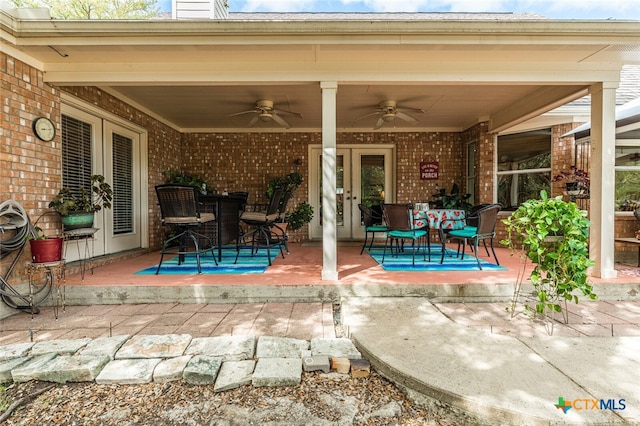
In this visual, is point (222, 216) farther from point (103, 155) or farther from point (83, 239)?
point (103, 155)

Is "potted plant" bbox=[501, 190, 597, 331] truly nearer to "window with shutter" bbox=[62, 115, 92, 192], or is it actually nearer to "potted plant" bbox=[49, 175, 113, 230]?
"potted plant" bbox=[49, 175, 113, 230]

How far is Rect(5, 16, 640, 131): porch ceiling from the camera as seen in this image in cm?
273

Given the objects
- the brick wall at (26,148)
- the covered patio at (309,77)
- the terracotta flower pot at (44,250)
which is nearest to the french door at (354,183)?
the covered patio at (309,77)

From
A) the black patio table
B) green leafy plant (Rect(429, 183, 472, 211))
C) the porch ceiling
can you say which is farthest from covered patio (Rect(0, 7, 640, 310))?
green leafy plant (Rect(429, 183, 472, 211))

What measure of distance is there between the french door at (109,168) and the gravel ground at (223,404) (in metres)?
2.56

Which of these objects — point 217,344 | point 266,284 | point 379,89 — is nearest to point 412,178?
point 379,89

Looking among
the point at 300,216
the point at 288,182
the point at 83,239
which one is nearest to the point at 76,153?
the point at 83,239

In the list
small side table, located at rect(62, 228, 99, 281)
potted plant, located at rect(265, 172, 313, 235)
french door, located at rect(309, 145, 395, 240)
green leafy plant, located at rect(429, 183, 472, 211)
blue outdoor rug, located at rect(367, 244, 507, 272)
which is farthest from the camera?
french door, located at rect(309, 145, 395, 240)

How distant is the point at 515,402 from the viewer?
1394 mm

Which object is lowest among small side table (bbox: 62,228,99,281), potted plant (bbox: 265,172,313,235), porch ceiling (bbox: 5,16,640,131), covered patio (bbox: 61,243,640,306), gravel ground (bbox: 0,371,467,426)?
gravel ground (bbox: 0,371,467,426)

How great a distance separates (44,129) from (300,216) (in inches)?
150

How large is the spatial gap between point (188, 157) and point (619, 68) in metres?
6.53

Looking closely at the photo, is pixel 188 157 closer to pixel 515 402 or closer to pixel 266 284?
pixel 266 284

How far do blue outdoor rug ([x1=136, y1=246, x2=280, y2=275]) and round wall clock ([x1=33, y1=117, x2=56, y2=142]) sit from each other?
165 centimetres
